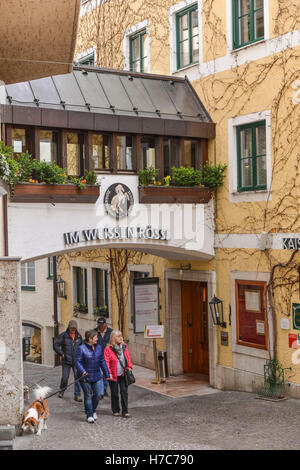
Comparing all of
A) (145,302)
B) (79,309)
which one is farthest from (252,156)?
(79,309)

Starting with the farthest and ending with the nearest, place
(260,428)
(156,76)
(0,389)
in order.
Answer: (156,76) → (260,428) → (0,389)

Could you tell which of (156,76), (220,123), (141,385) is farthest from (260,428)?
(156,76)

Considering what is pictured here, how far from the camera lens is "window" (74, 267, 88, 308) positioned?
66.9 ft

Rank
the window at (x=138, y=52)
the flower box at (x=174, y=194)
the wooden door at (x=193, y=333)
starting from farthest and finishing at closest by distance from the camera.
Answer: the window at (x=138, y=52)
the wooden door at (x=193, y=333)
the flower box at (x=174, y=194)

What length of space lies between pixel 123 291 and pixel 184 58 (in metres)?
6.24

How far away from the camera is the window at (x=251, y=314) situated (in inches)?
531

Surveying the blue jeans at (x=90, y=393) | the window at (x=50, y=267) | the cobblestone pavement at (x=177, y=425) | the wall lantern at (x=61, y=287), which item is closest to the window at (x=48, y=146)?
the blue jeans at (x=90, y=393)

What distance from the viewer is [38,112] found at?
12453 mm

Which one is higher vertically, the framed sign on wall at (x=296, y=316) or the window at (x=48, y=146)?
the window at (x=48, y=146)

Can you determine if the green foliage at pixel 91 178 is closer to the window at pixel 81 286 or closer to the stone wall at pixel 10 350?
the stone wall at pixel 10 350

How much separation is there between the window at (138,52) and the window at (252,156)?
4419mm

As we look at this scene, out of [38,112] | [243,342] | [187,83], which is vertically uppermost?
[187,83]
